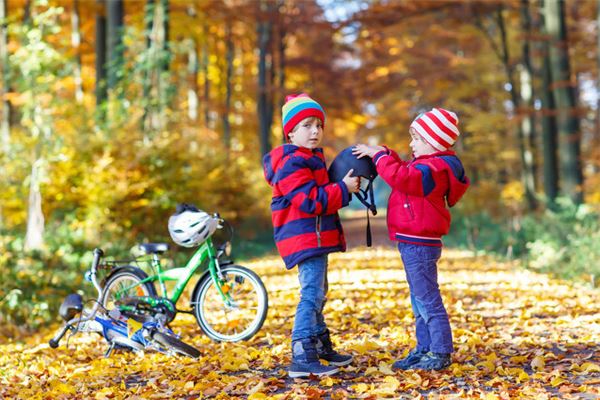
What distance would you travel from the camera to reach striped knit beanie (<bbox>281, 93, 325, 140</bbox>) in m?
4.70

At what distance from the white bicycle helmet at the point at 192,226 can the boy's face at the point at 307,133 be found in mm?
1437

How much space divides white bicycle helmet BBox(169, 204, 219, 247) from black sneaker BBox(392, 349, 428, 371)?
1.91 metres

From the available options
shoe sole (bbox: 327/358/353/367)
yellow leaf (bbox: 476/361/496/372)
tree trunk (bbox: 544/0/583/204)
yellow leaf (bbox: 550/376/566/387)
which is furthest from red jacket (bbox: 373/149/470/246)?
tree trunk (bbox: 544/0/583/204)

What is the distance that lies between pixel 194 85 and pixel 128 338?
2048cm

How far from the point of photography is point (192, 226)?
19.3 ft

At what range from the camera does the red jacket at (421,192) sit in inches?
178

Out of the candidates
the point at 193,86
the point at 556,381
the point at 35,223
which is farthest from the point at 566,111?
the point at 193,86

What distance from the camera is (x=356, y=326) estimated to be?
652 cm

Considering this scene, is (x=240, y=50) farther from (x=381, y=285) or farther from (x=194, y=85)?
(x=381, y=285)

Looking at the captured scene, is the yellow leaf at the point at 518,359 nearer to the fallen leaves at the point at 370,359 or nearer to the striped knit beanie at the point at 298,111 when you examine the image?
the fallen leaves at the point at 370,359

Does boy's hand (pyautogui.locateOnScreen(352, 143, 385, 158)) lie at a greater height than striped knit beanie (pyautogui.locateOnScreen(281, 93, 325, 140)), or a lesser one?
lesser

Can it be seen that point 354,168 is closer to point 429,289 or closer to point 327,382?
point 429,289

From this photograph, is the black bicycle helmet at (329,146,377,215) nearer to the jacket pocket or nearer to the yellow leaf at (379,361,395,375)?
the jacket pocket

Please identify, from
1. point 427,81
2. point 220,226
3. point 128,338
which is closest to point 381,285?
point 220,226
